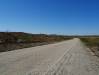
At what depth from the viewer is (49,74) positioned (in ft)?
24.1

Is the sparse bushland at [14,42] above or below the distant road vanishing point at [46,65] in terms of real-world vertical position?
below

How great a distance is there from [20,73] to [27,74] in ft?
1.15

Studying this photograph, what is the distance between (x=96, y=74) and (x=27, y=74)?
129 inches

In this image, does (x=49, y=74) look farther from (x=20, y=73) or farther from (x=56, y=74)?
(x=20, y=73)

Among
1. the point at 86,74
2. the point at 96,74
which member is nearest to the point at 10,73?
the point at 86,74

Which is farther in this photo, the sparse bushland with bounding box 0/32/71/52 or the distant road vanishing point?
the sparse bushland with bounding box 0/32/71/52

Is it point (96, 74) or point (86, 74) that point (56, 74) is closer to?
point (86, 74)

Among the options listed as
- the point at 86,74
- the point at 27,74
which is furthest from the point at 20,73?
the point at 86,74

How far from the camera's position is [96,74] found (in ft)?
26.2

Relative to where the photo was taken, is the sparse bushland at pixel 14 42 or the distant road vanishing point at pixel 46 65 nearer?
the distant road vanishing point at pixel 46 65

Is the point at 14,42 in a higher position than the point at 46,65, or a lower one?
lower

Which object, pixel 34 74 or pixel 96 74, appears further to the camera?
pixel 96 74

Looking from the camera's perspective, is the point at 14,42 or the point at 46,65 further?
the point at 14,42

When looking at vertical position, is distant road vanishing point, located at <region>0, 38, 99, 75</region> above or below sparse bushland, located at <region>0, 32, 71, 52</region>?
above
